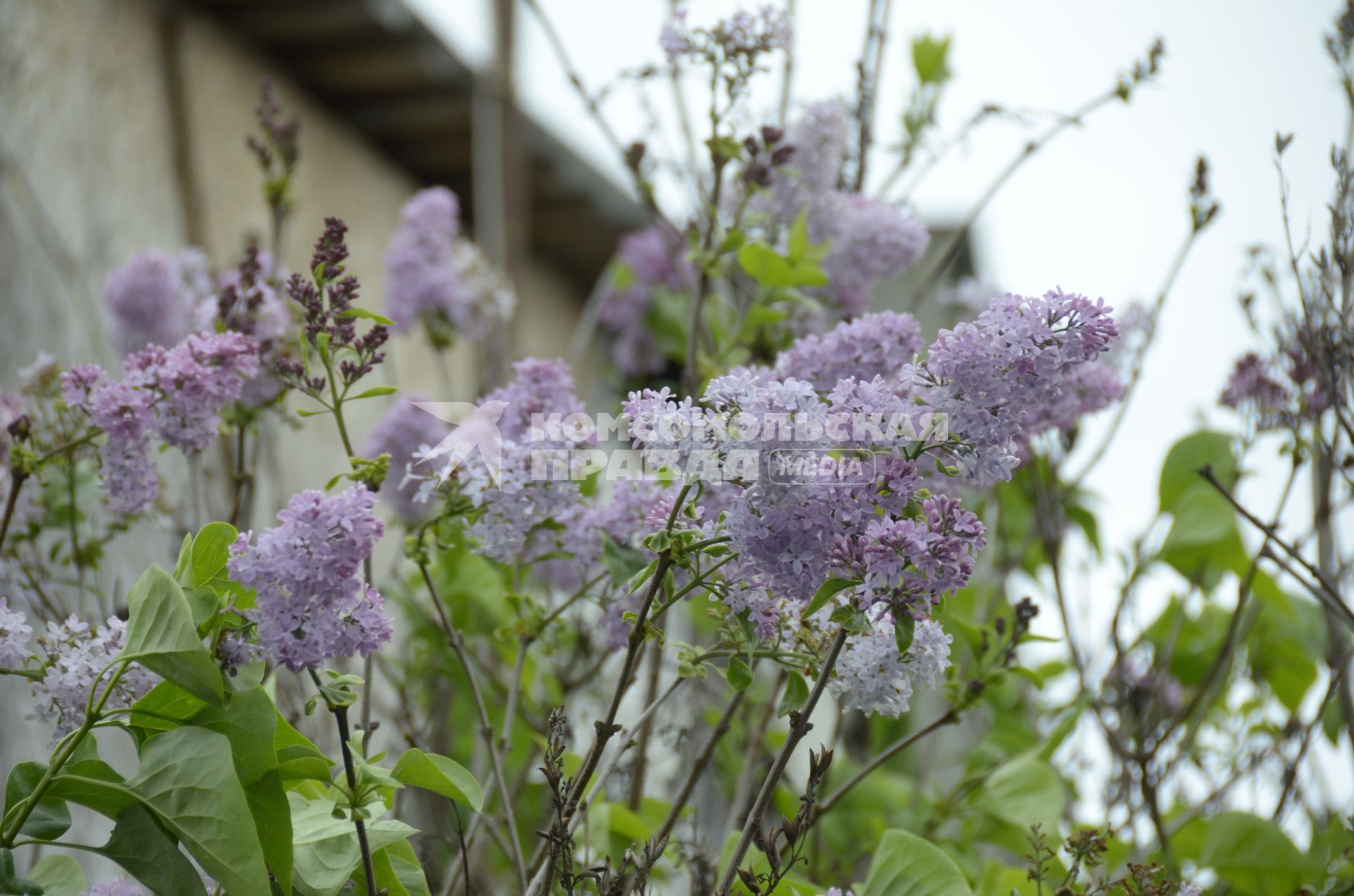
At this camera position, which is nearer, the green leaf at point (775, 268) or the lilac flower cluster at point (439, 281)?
the green leaf at point (775, 268)

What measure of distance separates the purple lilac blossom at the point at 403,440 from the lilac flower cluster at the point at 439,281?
0.41 meters

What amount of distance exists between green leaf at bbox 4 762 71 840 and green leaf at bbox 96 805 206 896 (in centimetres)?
6

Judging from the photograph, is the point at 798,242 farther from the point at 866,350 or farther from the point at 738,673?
the point at 738,673

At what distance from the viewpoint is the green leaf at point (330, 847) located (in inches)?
39.8

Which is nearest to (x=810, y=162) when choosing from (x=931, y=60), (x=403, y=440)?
(x=931, y=60)

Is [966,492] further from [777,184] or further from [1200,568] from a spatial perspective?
[777,184]

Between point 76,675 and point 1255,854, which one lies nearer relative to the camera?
point 76,675

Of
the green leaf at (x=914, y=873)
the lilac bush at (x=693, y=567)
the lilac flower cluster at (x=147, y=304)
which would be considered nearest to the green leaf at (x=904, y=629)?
the lilac bush at (x=693, y=567)

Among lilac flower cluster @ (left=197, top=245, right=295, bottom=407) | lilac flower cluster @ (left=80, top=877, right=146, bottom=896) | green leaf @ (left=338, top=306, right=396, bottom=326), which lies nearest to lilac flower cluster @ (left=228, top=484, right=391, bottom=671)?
green leaf @ (left=338, top=306, right=396, bottom=326)

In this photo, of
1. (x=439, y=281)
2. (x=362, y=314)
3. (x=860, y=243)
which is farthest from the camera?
(x=439, y=281)

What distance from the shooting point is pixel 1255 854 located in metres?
1.58

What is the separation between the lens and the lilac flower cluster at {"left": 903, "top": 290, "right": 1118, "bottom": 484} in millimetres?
930

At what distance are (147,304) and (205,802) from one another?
113 cm

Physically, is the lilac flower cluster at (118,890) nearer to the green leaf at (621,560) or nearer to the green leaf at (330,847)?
the green leaf at (330,847)
